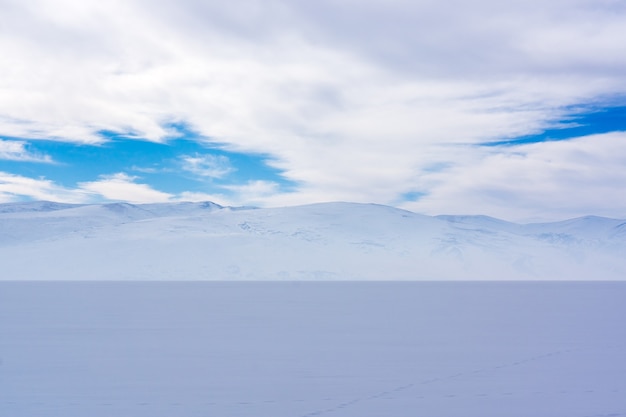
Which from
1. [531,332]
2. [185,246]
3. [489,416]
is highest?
[185,246]

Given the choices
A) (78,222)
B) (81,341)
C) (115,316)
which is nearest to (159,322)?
(115,316)

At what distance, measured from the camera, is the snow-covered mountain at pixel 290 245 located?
421 feet

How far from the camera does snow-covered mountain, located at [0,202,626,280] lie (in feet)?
421

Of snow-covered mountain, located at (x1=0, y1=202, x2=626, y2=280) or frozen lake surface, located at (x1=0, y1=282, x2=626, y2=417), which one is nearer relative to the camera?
frozen lake surface, located at (x1=0, y1=282, x2=626, y2=417)

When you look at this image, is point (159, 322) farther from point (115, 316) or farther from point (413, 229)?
point (413, 229)

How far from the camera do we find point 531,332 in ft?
74.2

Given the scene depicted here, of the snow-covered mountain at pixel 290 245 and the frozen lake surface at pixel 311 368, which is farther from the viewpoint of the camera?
the snow-covered mountain at pixel 290 245

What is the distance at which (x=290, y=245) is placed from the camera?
143375mm

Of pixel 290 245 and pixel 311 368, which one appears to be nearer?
pixel 311 368

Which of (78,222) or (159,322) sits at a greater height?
(78,222)

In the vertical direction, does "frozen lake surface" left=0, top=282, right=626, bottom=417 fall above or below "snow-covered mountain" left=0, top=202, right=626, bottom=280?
below

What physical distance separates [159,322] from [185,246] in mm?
111080

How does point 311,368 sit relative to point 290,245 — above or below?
Answer: below

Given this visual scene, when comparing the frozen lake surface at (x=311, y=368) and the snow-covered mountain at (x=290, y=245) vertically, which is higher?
the snow-covered mountain at (x=290, y=245)
